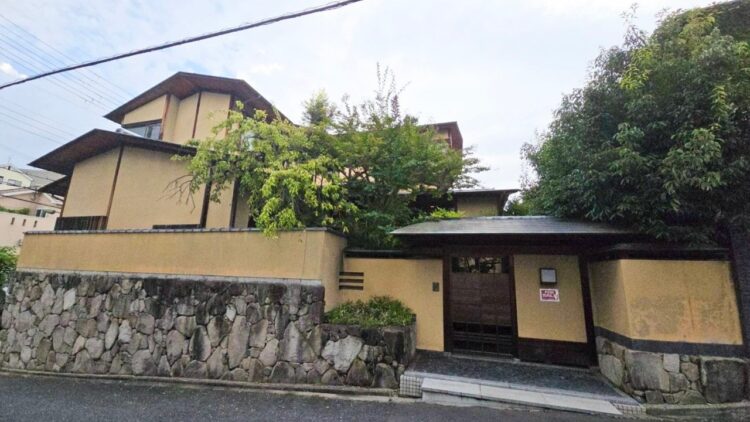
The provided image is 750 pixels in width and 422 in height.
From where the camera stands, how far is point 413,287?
632 centimetres

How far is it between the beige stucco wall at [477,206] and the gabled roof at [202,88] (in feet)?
25.2

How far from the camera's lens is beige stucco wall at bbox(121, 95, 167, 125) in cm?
1227

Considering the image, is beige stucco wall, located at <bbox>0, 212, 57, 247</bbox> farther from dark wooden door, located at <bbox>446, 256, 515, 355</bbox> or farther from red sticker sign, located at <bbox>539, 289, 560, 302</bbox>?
red sticker sign, located at <bbox>539, 289, 560, 302</bbox>

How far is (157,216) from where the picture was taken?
891 cm

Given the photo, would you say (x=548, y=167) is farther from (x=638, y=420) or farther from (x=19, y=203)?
(x=19, y=203)

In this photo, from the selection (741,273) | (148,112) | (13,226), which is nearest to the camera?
(741,273)

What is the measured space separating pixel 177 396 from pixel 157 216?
574 centimetres

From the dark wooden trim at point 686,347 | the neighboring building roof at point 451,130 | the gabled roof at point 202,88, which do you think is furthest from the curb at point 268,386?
the neighboring building roof at point 451,130

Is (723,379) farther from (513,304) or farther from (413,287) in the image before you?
(413,287)

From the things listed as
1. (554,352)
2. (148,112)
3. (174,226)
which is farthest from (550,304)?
(148,112)

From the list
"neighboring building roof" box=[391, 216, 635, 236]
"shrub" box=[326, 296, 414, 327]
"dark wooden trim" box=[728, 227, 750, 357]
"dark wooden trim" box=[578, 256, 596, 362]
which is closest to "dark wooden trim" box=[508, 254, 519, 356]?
"neighboring building roof" box=[391, 216, 635, 236]

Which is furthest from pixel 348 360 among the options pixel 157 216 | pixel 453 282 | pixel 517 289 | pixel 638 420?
pixel 157 216

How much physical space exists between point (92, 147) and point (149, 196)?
2933mm

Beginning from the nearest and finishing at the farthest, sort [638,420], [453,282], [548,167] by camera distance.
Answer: [638,420] < [453,282] < [548,167]
